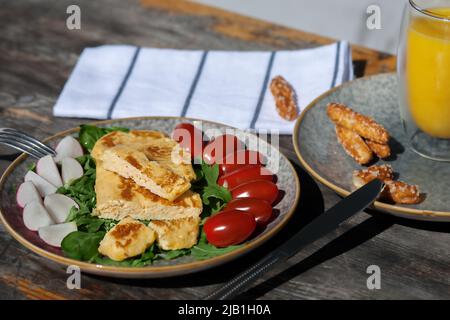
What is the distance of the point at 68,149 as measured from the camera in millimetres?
1394

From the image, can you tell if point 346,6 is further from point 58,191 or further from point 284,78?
point 58,191

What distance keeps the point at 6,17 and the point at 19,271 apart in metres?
1.20

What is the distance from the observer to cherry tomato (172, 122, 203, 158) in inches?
55.6

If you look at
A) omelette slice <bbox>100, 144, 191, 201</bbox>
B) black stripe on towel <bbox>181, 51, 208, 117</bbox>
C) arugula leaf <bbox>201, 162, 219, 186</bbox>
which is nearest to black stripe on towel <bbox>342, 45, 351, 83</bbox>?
black stripe on towel <bbox>181, 51, 208, 117</bbox>

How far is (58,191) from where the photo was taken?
1.30m

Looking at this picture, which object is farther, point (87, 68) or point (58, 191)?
point (87, 68)

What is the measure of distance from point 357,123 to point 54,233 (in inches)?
26.6

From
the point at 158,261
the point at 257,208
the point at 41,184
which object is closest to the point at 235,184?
the point at 257,208

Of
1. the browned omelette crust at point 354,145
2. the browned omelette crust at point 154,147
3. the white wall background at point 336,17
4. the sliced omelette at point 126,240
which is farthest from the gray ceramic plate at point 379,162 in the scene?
the white wall background at point 336,17

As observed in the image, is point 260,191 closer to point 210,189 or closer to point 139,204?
point 210,189

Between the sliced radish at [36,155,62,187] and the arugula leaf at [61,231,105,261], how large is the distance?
21cm

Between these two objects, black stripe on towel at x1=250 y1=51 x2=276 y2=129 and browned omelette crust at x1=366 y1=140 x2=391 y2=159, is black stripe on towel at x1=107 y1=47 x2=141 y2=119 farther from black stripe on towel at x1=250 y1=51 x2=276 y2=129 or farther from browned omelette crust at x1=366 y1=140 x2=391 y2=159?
browned omelette crust at x1=366 y1=140 x2=391 y2=159
